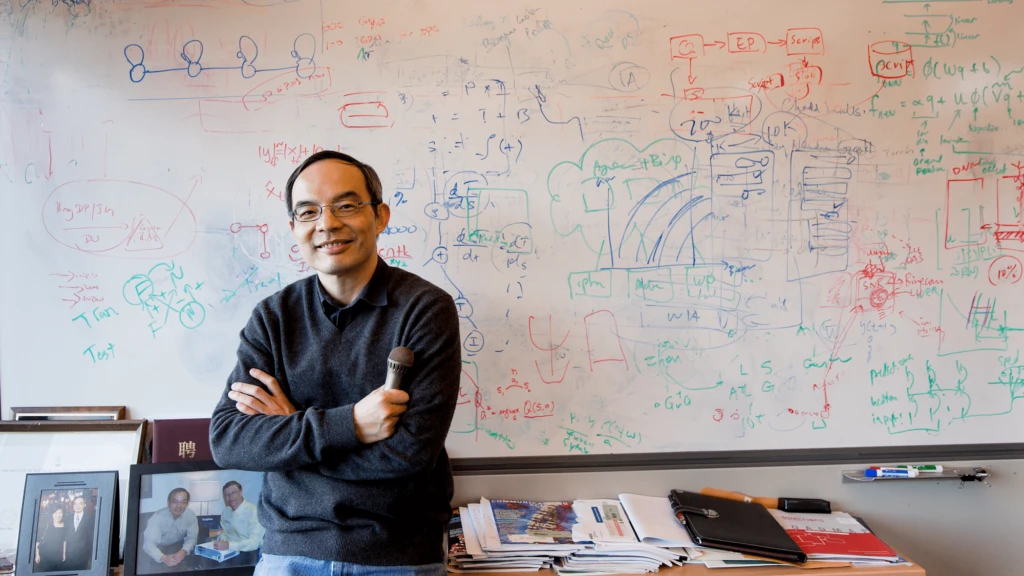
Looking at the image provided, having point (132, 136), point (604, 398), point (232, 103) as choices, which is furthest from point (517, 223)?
point (132, 136)

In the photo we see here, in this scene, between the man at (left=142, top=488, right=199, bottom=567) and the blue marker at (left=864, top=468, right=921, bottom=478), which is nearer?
the man at (left=142, top=488, right=199, bottom=567)

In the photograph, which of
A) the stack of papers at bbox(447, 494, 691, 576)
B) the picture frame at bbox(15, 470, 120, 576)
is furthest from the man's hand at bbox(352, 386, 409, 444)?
the picture frame at bbox(15, 470, 120, 576)

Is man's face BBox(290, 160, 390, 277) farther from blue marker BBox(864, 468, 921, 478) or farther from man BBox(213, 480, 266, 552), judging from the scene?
blue marker BBox(864, 468, 921, 478)

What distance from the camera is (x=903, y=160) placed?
229cm

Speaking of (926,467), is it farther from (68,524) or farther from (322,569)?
(68,524)

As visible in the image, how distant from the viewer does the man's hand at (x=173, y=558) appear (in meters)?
1.91

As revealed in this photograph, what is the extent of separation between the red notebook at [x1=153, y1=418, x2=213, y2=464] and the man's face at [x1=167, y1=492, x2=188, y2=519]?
0.12 m

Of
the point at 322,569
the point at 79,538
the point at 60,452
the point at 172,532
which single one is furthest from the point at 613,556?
the point at 60,452

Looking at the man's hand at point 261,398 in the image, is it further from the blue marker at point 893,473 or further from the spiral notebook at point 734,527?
the blue marker at point 893,473

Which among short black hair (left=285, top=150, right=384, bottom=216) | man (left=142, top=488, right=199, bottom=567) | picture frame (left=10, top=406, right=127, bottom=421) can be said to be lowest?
man (left=142, top=488, right=199, bottom=567)

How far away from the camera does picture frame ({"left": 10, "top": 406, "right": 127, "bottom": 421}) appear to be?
2094 millimetres

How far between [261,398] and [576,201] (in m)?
1.13

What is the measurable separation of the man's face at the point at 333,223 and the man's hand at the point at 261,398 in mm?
306

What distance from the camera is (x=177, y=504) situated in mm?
1941
